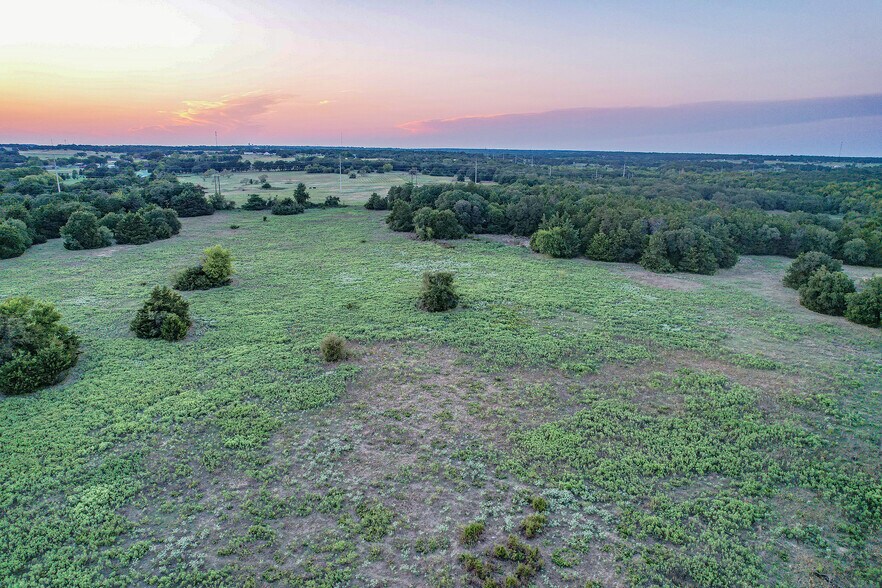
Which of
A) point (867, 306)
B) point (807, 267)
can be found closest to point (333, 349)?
point (867, 306)

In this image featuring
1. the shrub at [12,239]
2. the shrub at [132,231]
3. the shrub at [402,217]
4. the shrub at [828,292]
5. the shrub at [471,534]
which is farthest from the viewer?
the shrub at [402,217]

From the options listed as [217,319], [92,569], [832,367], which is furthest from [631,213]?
[92,569]

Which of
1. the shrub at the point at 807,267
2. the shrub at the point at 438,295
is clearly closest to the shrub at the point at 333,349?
the shrub at the point at 438,295

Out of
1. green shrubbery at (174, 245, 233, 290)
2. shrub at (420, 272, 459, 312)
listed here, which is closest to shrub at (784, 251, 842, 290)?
shrub at (420, 272, 459, 312)

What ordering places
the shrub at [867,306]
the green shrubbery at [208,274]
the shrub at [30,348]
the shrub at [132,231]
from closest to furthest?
the shrub at [30,348] < the shrub at [867,306] < the green shrubbery at [208,274] < the shrub at [132,231]

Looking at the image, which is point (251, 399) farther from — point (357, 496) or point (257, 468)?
point (357, 496)

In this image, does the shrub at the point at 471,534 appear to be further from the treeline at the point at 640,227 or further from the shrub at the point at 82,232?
the shrub at the point at 82,232

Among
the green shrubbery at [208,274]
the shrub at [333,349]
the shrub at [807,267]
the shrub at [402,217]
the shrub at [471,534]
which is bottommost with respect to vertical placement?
the shrub at [471,534]
